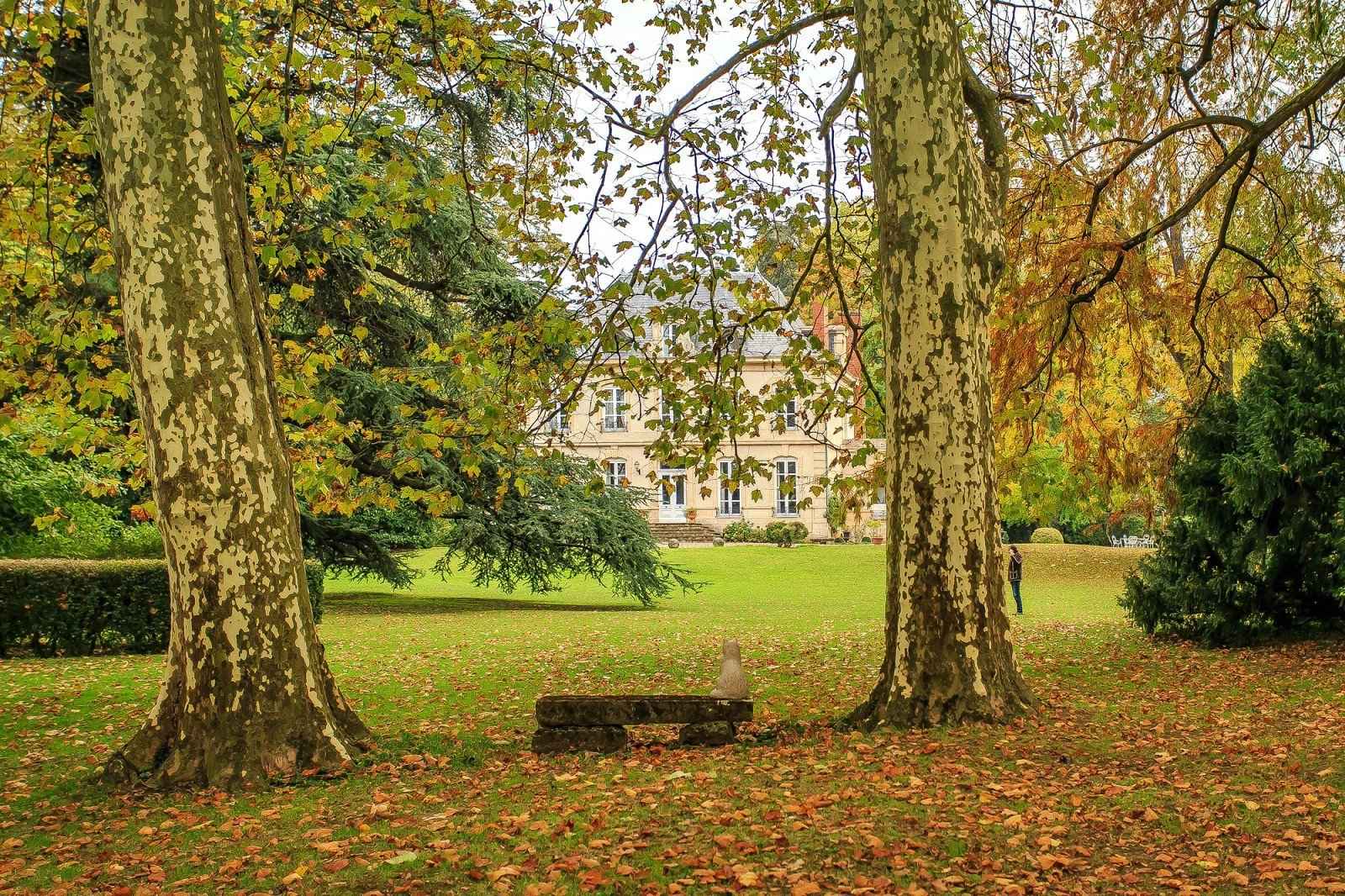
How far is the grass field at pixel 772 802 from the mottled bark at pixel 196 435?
1.23 feet

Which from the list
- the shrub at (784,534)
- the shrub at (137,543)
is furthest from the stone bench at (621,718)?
the shrub at (784,534)

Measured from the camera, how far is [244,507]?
19.6 ft

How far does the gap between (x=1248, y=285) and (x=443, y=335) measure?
13283mm

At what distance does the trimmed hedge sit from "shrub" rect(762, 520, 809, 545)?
28.3 m

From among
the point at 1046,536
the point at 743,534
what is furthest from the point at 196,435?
the point at 1046,536

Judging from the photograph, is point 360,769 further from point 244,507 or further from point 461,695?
point 461,695

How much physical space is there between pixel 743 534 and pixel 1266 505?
3110cm

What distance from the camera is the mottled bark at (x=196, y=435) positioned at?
19.4ft

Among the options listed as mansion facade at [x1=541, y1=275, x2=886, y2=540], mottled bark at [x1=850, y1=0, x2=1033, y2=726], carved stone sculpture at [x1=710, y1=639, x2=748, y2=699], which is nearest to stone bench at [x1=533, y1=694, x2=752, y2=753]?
carved stone sculpture at [x1=710, y1=639, x2=748, y2=699]

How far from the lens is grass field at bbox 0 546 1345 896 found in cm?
427

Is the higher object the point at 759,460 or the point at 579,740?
the point at 759,460

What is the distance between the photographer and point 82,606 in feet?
42.9

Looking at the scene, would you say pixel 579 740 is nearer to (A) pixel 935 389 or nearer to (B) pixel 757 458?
(A) pixel 935 389

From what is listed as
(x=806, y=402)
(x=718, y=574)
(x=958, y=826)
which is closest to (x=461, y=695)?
(x=806, y=402)
